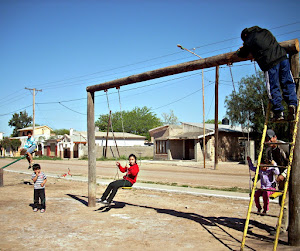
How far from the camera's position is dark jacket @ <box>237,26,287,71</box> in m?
4.82

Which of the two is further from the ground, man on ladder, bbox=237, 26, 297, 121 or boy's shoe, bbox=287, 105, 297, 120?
man on ladder, bbox=237, 26, 297, 121

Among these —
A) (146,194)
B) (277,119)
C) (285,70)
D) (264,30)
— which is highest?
(264,30)

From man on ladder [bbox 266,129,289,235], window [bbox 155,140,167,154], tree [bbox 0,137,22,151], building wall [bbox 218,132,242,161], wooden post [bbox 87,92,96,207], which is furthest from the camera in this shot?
tree [bbox 0,137,22,151]

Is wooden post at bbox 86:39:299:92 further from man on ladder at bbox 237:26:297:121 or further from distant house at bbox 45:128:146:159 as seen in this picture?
distant house at bbox 45:128:146:159

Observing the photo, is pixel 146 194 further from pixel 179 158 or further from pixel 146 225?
pixel 179 158

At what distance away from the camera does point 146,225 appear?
669 centimetres

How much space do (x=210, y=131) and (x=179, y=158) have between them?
668cm

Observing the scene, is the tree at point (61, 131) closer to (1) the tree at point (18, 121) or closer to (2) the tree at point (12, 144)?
(1) the tree at point (18, 121)

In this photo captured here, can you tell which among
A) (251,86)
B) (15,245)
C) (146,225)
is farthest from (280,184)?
(251,86)

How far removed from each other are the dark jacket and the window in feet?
121

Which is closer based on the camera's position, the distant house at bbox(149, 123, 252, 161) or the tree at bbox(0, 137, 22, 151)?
the distant house at bbox(149, 123, 252, 161)

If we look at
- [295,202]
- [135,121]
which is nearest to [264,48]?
[295,202]

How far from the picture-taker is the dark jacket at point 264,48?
4.82 m

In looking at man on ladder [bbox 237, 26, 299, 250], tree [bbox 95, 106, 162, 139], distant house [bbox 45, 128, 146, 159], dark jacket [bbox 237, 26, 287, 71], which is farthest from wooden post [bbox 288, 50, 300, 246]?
tree [bbox 95, 106, 162, 139]
